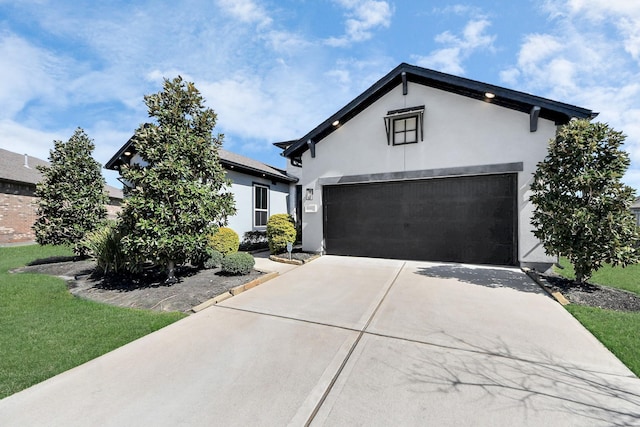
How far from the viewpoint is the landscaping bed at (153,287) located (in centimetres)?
471

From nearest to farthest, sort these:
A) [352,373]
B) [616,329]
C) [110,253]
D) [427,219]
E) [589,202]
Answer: [352,373] < [616,329] < [589,202] < [110,253] < [427,219]

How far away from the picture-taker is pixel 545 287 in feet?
17.3

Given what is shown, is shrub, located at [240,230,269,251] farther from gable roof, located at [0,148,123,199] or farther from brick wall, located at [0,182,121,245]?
gable roof, located at [0,148,123,199]

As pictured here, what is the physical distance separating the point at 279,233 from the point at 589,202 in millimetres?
8175

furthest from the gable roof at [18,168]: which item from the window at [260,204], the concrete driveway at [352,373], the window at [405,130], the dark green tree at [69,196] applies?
the window at [405,130]

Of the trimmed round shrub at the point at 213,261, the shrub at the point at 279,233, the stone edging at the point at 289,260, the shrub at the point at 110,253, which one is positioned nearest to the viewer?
the shrub at the point at 110,253

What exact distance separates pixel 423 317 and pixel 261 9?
930cm

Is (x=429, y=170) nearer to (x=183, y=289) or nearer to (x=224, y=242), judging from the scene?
(x=224, y=242)

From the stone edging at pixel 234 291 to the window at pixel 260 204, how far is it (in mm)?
5688

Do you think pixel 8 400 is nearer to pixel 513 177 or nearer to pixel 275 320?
pixel 275 320

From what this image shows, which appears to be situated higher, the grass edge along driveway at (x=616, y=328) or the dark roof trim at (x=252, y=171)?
the dark roof trim at (x=252, y=171)

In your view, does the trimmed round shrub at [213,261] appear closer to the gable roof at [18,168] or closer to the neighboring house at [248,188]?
the neighboring house at [248,188]

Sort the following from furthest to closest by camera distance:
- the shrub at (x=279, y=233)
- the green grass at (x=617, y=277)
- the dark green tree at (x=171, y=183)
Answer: the shrub at (x=279, y=233), the green grass at (x=617, y=277), the dark green tree at (x=171, y=183)

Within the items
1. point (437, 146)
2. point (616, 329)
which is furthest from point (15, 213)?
point (616, 329)
